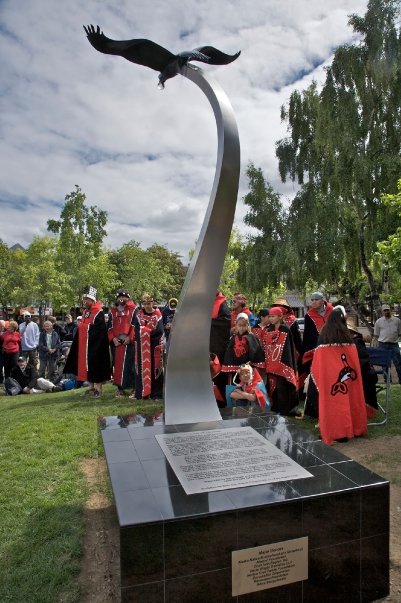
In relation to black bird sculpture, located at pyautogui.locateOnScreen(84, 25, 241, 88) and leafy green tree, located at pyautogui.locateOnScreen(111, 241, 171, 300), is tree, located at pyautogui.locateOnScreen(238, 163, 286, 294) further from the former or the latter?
leafy green tree, located at pyautogui.locateOnScreen(111, 241, 171, 300)

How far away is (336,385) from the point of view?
553 centimetres

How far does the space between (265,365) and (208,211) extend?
3103 mm

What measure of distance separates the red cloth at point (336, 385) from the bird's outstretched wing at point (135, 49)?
3.74 meters

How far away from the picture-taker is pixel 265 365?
674cm

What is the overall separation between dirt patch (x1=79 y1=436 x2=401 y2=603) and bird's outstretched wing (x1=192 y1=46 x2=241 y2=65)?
447cm

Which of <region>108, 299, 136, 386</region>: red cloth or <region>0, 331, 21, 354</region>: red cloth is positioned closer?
<region>108, 299, 136, 386</region>: red cloth

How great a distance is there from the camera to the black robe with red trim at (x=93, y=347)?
8.98 m

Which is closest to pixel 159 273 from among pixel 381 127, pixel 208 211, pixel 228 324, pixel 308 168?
pixel 308 168

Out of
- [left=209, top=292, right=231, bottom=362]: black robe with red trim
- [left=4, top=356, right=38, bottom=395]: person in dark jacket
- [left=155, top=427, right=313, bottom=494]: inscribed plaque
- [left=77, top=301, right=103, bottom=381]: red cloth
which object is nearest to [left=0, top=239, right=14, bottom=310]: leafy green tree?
[left=4, top=356, right=38, bottom=395]: person in dark jacket

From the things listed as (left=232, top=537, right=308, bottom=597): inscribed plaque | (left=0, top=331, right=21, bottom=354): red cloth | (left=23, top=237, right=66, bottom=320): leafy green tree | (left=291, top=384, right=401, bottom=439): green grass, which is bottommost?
(left=291, top=384, right=401, bottom=439): green grass

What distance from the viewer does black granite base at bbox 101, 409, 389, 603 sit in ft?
8.13

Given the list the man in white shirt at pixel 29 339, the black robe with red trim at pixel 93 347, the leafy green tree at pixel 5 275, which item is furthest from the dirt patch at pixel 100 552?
the leafy green tree at pixel 5 275

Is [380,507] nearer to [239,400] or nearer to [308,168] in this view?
[239,400]

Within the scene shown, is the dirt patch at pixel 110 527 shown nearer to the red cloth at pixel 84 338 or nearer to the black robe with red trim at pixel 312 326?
the black robe with red trim at pixel 312 326
